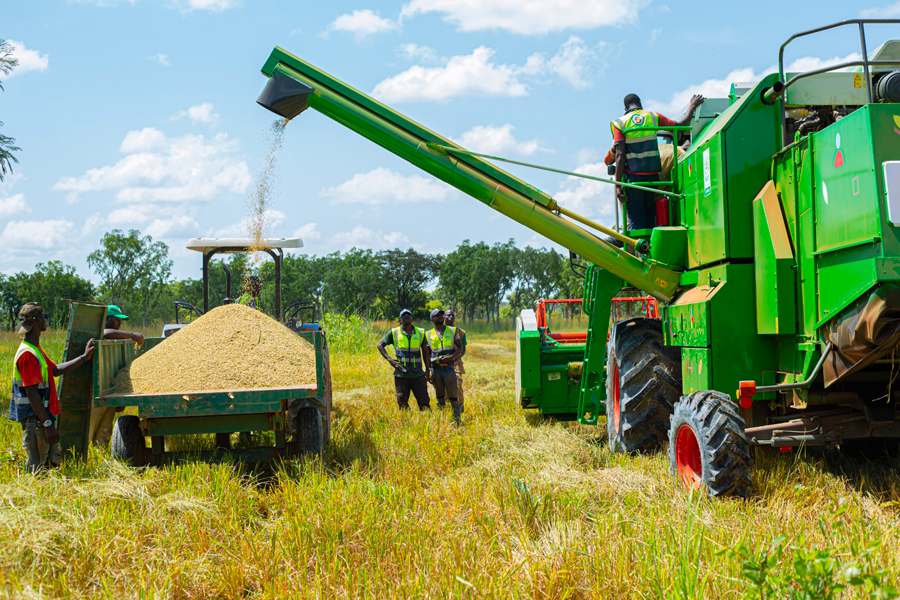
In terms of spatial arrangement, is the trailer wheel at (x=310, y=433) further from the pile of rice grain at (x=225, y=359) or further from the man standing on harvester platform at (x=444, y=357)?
the man standing on harvester platform at (x=444, y=357)

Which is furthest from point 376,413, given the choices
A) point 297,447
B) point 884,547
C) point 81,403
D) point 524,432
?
point 884,547

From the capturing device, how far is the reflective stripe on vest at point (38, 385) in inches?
196

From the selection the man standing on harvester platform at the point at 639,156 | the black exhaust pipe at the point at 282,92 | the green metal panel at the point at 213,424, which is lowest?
the green metal panel at the point at 213,424

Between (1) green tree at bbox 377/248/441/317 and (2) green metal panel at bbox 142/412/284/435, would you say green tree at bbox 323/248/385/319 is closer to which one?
(1) green tree at bbox 377/248/441/317

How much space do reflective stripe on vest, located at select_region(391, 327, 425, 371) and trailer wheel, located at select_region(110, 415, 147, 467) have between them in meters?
3.44

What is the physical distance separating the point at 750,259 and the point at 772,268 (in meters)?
0.31

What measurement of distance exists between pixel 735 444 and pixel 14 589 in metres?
3.62

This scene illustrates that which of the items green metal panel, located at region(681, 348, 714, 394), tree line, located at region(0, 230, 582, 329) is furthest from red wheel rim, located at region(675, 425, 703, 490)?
tree line, located at region(0, 230, 582, 329)

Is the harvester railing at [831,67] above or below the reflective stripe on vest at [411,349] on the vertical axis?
above

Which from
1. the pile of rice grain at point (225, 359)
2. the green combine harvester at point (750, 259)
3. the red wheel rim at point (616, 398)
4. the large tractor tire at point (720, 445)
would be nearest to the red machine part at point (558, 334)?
the green combine harvester at point (750, 259)

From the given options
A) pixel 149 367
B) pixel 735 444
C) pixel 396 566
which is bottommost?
pixel 396 566

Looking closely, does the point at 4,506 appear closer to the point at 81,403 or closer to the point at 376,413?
the point at 81,403

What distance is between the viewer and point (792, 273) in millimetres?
4027

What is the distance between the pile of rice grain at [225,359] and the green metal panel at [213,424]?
0.23 meters
